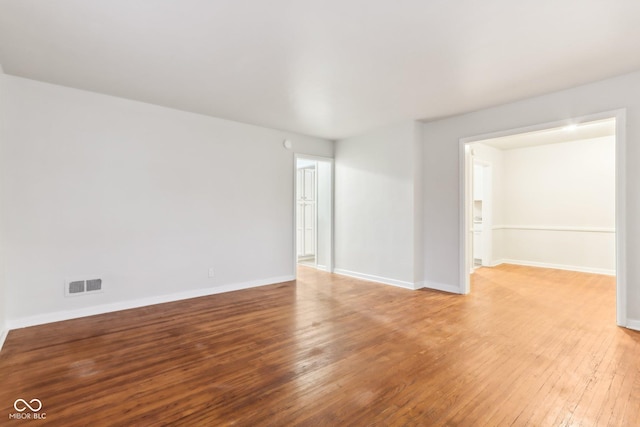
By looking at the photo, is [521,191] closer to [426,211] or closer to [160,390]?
[426,211]

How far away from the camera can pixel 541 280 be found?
543 cm

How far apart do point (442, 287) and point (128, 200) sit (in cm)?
443

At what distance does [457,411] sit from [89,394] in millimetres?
2280

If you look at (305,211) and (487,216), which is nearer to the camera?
(487,216)

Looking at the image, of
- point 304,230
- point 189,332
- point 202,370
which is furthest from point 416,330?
point 304,230

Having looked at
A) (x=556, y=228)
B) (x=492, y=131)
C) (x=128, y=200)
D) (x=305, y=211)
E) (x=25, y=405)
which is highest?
(x=492, y=131)

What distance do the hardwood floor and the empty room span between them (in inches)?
0.8

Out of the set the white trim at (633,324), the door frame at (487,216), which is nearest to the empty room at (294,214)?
the white trim at (633,324)

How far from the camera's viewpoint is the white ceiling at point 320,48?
214cm

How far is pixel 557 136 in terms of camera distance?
595 centimetres

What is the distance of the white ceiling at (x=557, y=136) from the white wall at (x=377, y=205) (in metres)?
1.45

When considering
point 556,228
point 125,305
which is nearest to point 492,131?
point 556,228

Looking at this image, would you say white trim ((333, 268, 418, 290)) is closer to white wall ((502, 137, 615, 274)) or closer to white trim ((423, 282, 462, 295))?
white trim ((423, 282, 462, 295))

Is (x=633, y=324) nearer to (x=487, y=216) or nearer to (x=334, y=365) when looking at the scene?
(x=334, y=365)
